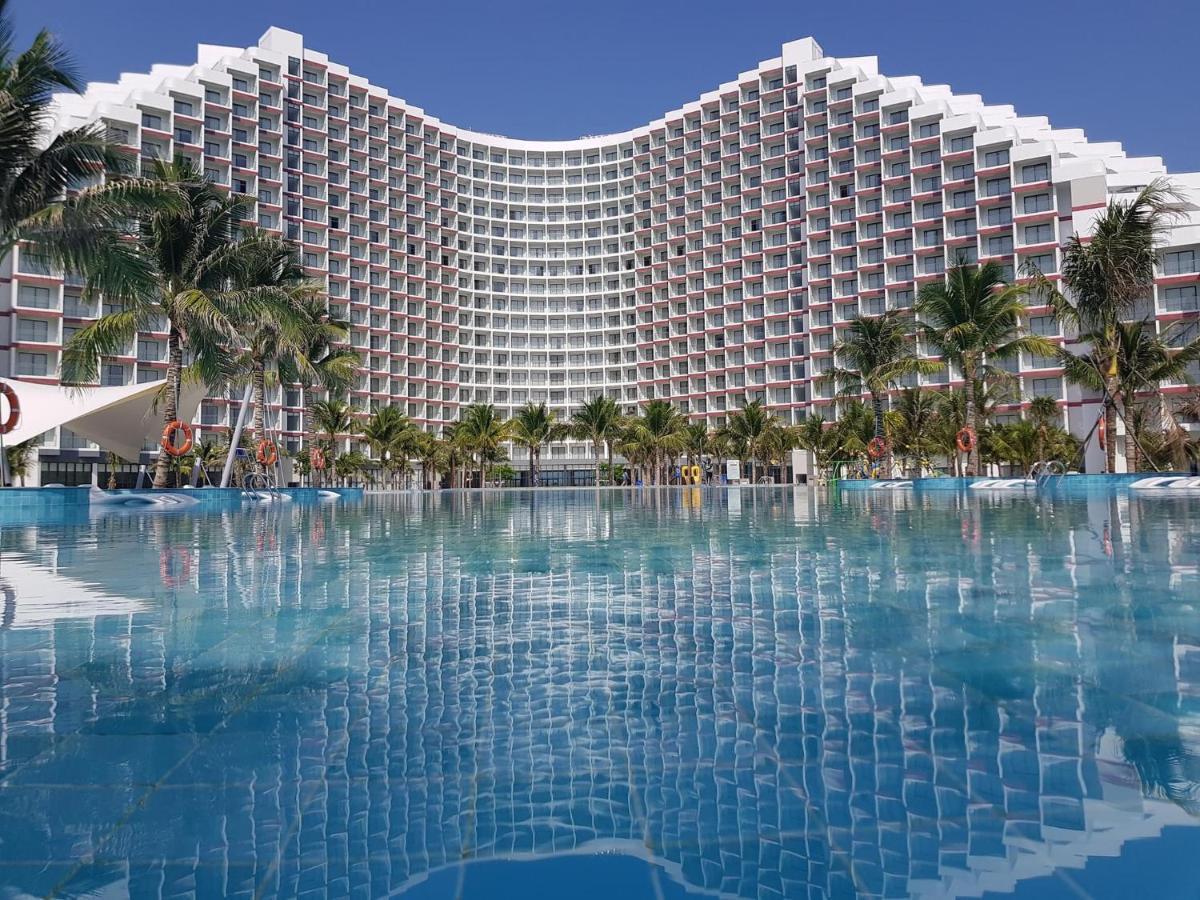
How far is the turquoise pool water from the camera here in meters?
2.19

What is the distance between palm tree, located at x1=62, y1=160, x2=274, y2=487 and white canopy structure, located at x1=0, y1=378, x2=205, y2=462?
9.39ft

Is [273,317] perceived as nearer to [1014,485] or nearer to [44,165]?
[44,165]

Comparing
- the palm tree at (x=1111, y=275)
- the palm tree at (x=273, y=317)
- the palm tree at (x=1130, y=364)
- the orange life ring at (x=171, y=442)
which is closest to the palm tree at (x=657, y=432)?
the palm tree at (x=273, y=317)

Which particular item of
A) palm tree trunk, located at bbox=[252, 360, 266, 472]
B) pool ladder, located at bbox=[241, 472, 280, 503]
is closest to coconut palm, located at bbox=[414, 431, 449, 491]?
pool ladder, located at bbox=[241, 472, 280, 503]

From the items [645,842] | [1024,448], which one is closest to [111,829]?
[645,842]

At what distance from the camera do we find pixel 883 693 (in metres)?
3.74

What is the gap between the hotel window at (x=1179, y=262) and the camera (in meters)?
56.8

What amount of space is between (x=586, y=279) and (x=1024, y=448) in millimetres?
75320

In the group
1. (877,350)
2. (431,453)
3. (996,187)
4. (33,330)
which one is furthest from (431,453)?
(996,187)

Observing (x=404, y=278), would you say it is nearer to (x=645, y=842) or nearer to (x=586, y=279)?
(x=586, y=279)

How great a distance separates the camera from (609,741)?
316 cm

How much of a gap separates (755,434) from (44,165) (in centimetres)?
6031

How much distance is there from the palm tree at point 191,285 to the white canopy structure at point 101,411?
113 inches

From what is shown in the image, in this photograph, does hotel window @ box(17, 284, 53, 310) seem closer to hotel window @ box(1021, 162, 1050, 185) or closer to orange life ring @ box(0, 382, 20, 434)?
orange life ring @ box(0, 382, 20, 434)
